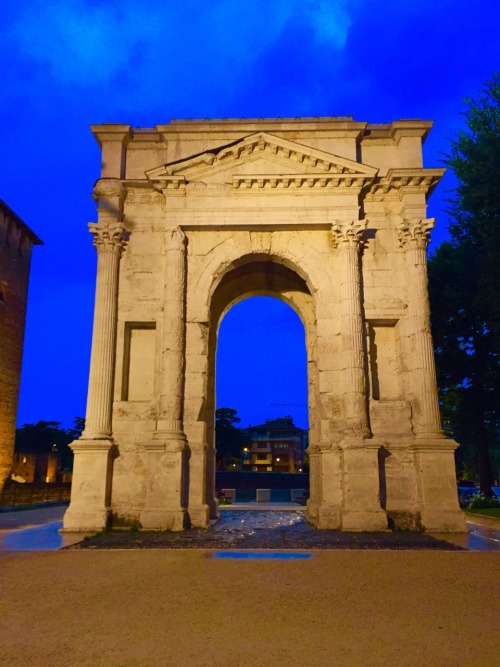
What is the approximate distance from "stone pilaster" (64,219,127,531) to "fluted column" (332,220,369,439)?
19.9 ft

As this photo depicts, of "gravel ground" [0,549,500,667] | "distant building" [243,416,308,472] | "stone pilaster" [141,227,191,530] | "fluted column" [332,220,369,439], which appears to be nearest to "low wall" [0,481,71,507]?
"stone pilaster" [141,227,191,530]

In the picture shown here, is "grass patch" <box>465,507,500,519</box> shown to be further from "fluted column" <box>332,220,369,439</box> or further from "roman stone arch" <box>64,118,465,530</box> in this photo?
"fluted column" <box>332,220,369,439</box>

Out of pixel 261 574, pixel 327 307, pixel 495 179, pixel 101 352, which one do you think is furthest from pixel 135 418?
pixel 495 179

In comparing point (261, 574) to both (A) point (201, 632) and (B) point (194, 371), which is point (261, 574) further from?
(B) point (194, 371)

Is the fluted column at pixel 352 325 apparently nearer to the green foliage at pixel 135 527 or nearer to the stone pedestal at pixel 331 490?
the stone pedestal at pixel 331 490

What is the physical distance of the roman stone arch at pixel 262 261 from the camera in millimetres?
13578

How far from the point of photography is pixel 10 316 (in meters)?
32.4

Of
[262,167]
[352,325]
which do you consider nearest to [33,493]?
[352,325]

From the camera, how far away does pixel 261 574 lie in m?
7.67

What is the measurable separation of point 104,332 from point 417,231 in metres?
8.89

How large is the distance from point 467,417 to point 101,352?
15.3 m

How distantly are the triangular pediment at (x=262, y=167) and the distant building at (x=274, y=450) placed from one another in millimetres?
71375

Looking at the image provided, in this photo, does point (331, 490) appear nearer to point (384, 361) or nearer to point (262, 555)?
point (384, 361)

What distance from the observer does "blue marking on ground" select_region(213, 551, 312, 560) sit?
9.06 metres
